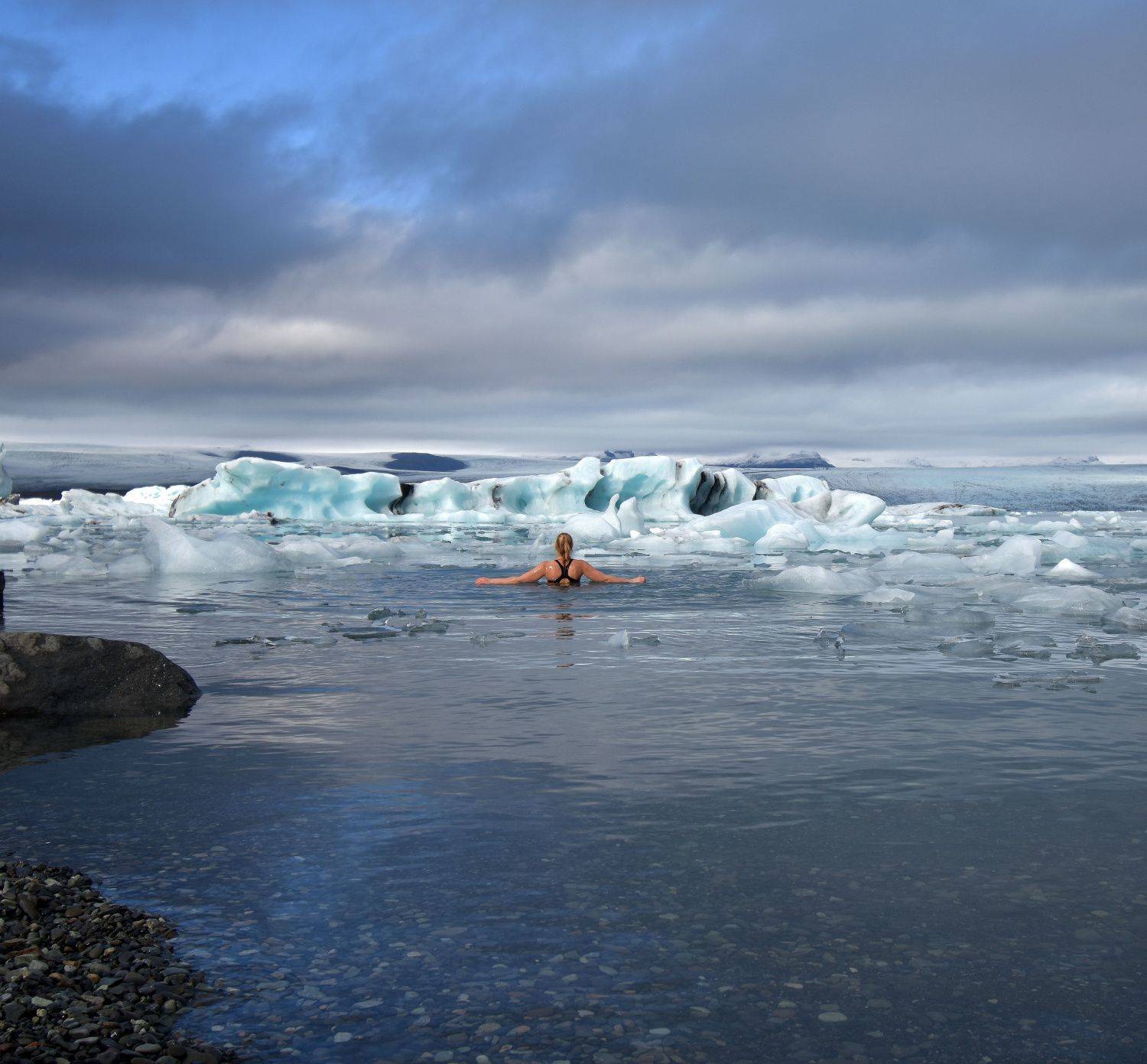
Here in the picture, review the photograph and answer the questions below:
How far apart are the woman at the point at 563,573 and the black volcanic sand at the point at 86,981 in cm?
956

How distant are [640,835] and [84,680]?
3033 mm

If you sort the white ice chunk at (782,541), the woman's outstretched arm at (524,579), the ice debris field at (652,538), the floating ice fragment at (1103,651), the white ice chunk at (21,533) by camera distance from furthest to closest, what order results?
the white ice chunk at (21,533)
the white ice chunk at (782,541)
the woman's outstretched arm at (524,579)
the ice debris field at (652,538)
the floating ice fragment at (1103,651)

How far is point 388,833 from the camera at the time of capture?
3174 mm

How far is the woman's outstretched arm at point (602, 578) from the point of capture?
12.4 m

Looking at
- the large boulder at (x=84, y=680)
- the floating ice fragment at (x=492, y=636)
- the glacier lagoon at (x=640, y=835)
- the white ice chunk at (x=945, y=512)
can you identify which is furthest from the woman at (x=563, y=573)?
the white ice chunk at (x=945, y=512)

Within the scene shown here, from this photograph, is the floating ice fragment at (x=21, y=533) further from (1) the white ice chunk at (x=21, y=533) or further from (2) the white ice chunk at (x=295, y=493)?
(2) the white ice chunk at (x=295, y=493)

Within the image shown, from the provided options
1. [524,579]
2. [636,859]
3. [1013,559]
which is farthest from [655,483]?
[636,859]

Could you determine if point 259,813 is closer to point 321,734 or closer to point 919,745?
point 321,734

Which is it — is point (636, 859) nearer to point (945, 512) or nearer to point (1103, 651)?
point (1103, 651)

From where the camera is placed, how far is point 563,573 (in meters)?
12.2

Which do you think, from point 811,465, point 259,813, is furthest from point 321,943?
point 811,465

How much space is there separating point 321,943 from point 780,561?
1444 cm

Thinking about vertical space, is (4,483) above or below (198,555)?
above

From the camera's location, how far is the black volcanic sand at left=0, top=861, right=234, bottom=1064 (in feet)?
6.28
